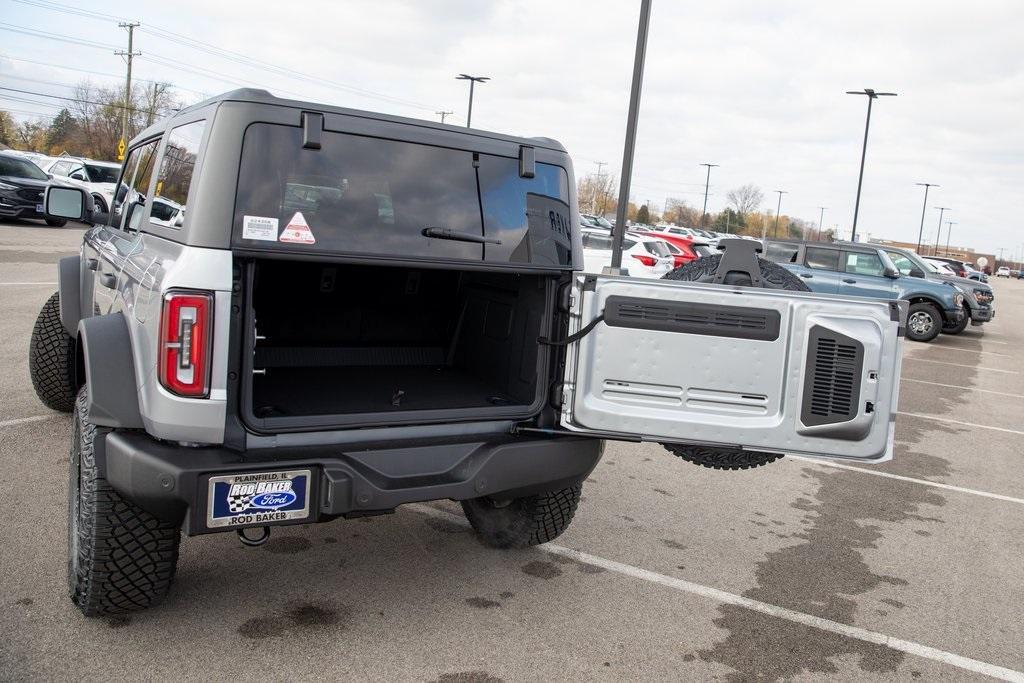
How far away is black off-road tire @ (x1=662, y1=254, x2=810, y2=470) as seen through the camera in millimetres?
3719

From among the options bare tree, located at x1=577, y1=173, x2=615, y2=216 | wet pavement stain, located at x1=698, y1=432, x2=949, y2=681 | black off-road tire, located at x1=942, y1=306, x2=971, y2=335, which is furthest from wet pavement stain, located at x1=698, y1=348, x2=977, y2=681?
bare tree, located at x1=577, y1=173, x2=615, y2=216

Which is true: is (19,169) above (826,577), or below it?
above

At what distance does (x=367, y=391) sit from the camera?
4.12 m

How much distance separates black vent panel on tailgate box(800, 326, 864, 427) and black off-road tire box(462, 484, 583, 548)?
1243 mm

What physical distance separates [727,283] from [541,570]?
162cm

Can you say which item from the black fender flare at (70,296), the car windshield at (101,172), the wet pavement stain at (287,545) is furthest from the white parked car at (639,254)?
the car windshield at (101,172)

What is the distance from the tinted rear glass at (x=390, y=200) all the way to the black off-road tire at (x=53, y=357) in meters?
3.37

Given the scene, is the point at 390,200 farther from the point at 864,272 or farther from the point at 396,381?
the point at 864,272

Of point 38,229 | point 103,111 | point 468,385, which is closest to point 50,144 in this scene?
point 103,111

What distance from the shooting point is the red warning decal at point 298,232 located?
3016 millimetres

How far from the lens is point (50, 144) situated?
71.8m

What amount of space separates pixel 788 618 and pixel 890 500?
2.47 meters

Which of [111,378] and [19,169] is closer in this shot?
[111,378]

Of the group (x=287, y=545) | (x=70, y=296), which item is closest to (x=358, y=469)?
(x=287, y=545)
